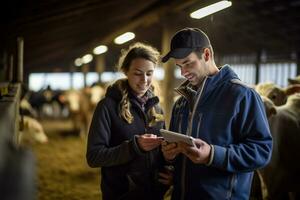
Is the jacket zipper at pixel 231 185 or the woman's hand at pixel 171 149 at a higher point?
the woman's hand at pixel 171 149

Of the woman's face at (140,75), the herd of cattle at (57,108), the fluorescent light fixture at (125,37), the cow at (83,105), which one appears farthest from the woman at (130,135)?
the cow at (83,105)

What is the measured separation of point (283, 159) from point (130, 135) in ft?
9.45

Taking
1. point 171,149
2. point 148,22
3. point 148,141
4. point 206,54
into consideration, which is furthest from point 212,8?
point 148,22

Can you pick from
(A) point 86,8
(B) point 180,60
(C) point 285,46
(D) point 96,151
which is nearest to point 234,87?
(B) point 180,60

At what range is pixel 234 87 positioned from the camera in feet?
7.18

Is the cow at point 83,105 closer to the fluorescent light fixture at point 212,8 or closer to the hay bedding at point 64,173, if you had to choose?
the hay bedding at point 64,173

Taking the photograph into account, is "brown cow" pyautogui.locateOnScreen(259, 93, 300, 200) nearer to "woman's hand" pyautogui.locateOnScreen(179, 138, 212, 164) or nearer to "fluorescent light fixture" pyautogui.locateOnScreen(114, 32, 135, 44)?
"woman's hand" pyautogui.locateOnScreen(179, 138, 212, 164)

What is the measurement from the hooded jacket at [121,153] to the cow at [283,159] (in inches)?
101

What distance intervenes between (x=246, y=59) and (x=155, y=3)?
882 cm

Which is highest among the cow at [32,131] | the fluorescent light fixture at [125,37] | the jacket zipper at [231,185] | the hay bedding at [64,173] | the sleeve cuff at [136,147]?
the fluorescent light fixture at [125,37]

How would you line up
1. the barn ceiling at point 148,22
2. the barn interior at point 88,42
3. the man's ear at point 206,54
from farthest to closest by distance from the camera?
the barn ceiling at point 148,22, the man's ear at point 206,54, the barn interior at point 88,42

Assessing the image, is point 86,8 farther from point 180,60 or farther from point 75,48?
point 75,48

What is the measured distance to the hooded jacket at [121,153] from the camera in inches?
97.9

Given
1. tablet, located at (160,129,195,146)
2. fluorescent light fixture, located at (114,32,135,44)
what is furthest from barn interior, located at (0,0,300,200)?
tablet, located at (160,129,195,146)
